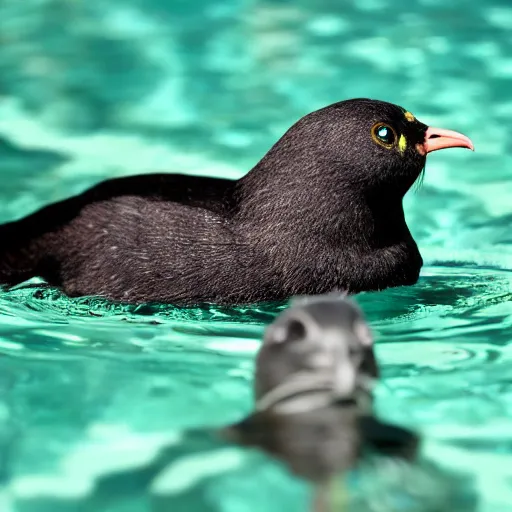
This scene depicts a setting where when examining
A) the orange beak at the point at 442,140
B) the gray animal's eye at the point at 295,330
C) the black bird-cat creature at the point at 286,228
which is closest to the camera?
the gray animal's eye at the point at 295,330

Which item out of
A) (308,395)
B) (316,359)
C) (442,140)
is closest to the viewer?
(316,359)

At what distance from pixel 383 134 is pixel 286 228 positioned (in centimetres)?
66

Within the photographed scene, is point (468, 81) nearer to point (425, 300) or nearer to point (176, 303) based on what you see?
point (425, 300)

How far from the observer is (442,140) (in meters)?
6.68

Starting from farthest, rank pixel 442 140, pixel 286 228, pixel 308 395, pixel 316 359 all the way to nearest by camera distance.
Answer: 1. pixel 442 140
2. pixel 286 228
3. pixel 308 395
4. pixel 316 359

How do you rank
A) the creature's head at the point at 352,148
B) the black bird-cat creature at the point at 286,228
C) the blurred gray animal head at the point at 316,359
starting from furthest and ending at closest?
the creature's head at the point at 352,148
the black bird-cat creature at the point at 286,228
the blurred gray animal head at the point at 316,359

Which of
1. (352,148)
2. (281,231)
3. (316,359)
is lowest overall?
(316,359)

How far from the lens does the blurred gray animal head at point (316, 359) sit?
3.46 metres

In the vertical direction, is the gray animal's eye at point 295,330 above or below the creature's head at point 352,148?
below

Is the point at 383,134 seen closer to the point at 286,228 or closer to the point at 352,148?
the point at 352,148

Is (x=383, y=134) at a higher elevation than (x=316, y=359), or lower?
higher

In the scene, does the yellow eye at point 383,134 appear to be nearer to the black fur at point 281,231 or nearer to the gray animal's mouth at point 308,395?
the black fur at point 281,231

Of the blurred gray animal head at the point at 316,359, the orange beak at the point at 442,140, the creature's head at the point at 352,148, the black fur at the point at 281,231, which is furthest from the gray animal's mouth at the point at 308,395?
the orange beak at the point at 442,140

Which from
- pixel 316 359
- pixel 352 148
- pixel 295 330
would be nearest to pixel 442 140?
pixel 352 148
